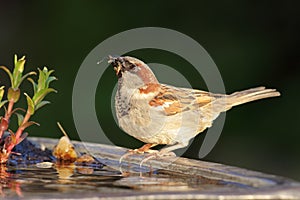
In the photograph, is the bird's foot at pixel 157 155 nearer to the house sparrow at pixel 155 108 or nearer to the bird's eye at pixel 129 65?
the house sparrow at pixel 155 108

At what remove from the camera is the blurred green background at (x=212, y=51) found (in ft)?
19.9

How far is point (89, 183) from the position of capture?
7.34ft

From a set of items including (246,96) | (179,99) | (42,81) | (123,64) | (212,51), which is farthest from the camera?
(212,51)

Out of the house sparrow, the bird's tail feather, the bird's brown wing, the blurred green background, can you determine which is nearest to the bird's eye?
the house sparrow

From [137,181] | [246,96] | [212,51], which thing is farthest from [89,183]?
[212,51]

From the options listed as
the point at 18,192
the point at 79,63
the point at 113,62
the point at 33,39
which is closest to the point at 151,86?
the point at 113,62

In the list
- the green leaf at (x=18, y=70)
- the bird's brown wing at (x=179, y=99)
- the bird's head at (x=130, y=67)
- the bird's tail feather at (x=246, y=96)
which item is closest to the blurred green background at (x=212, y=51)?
the bird's tail feather at (x=246, y=96)

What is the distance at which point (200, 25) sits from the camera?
681 cm

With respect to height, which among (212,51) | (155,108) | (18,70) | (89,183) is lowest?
(89,183)

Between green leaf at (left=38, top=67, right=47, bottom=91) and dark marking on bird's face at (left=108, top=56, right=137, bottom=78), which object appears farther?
dark marking on bird's face at (left=108, top=56, right=137, bottom=78)

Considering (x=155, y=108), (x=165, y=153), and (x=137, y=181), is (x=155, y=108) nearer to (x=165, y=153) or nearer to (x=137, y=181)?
(x=165, y=153)

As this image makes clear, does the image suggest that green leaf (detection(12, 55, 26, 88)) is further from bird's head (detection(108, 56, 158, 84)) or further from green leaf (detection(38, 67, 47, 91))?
bird's head (detection(108, 56, 158, 84))

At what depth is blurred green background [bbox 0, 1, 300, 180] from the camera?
607 centimetres

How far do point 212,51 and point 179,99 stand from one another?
368cm
